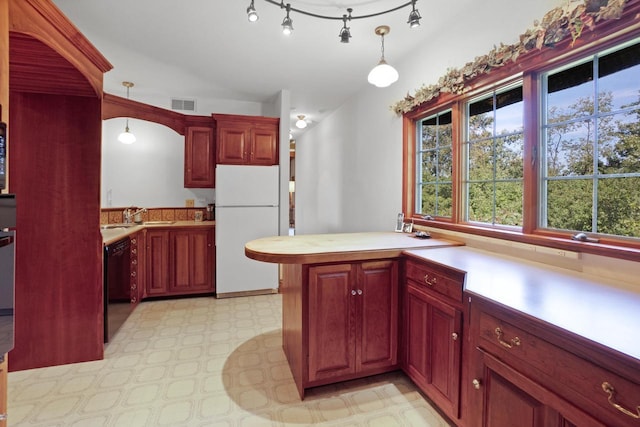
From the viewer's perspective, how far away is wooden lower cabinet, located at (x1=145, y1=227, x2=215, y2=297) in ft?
12.1

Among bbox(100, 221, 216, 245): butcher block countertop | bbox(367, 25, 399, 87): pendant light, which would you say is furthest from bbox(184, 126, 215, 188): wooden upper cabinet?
bbox(367, 25, 399, 87): pendant light

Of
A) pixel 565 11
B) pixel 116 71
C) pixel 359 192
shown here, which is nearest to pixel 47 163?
pixel 116 71

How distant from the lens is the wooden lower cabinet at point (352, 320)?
1906 millimetres

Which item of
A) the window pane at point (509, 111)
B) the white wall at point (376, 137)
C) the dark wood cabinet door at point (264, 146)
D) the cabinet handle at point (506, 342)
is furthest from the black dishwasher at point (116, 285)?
the window pane at point (509, 111)

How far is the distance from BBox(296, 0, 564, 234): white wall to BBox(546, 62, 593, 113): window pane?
14.1 inches

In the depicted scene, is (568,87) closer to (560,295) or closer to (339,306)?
(560,295)

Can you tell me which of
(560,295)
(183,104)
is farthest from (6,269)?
(183,104)

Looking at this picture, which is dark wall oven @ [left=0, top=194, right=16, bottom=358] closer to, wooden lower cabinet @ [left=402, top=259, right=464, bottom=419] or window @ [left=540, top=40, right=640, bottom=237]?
wooden lower cabinet @ [left=402, top=259, right=464, bottom=419]

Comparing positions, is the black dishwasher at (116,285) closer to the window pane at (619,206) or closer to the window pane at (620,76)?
the window pane at (619,206)

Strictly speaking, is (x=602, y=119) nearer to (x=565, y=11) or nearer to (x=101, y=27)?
(x=565, y=11)

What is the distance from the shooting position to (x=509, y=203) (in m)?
2.09

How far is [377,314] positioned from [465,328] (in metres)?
0.63

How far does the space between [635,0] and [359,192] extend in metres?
2.97

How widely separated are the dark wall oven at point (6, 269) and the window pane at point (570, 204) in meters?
2.58
